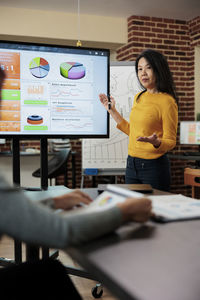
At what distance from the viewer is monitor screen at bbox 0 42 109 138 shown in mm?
1682

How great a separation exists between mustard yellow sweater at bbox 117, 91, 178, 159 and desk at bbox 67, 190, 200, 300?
129cm

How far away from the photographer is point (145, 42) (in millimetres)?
5051

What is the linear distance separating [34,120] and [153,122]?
29.8 inches

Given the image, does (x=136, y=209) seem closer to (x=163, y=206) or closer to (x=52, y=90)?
(x=163, y=206)

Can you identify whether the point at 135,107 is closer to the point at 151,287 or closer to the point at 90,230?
the point at 90,230

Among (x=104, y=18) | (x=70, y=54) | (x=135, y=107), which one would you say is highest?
(x=104, y=18)

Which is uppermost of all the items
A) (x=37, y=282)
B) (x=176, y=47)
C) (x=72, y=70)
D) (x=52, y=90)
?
(x=176, y=47)

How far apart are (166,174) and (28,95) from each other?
982mm

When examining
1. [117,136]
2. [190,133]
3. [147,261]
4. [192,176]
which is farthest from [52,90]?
[190,133]

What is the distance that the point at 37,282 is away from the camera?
2.99ft

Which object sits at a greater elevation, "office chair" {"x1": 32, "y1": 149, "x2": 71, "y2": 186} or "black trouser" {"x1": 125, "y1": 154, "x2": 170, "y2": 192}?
"black trouser" {"x1": 125, "y1": 154, "x2": 170, "y2": 192}

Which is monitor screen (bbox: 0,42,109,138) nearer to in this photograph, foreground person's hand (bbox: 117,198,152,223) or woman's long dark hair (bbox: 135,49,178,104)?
woman's long dark hair (bbox: 135,49,178,104)

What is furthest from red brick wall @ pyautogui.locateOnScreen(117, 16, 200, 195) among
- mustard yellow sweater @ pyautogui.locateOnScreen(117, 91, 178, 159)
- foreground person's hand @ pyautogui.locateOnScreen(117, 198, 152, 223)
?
foreground person's hand @ pyautogui.locateOnScreen(117, 198, 152, 223)

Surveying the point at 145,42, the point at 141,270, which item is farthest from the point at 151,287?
the point at 145,42
